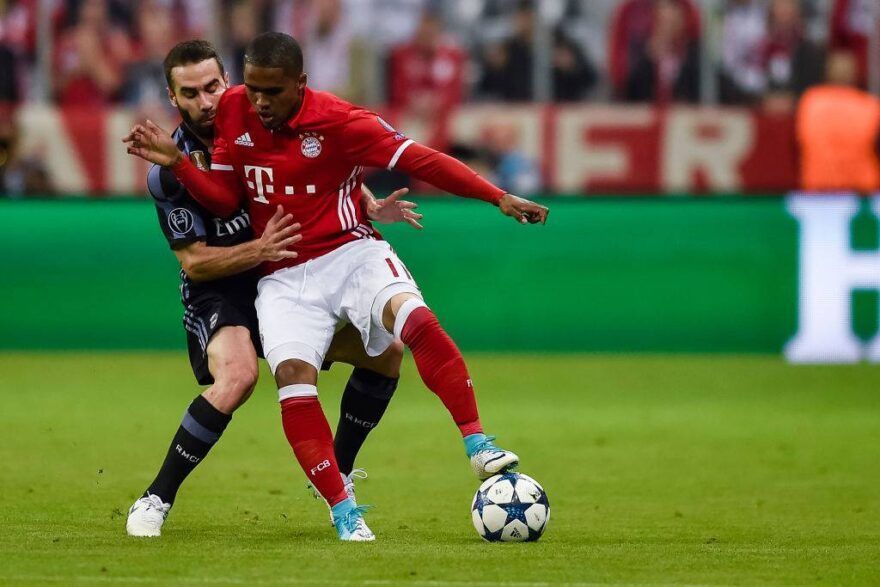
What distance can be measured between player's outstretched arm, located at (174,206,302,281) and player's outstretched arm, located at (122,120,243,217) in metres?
0.19

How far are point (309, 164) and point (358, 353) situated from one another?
3.13 ft

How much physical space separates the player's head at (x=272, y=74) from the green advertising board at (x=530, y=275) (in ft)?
26.2

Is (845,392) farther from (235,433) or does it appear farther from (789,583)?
(789,583)

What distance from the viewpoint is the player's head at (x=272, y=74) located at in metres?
6.23

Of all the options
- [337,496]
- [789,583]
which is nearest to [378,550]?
[337,496]

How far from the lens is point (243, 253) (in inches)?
259

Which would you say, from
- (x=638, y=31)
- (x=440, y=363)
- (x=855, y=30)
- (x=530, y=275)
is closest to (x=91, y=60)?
(x=530, y=275)

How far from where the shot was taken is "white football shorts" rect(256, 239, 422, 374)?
645 cm

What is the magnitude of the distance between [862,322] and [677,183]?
107 inches

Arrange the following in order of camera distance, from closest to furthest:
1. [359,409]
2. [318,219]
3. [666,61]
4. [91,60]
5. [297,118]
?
[297,118] → [318,219] → [359,409] → [666,61] → [91,60]

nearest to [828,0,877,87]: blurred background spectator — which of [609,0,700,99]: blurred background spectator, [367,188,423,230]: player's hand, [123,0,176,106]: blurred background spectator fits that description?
[609,0,700,99]: blurred background spectator

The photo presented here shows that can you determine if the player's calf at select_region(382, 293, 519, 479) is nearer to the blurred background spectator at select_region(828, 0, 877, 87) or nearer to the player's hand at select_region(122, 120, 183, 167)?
the player's hand at select_region(122, 120, 183, 167)

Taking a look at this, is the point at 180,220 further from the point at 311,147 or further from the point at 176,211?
the point at 311,147

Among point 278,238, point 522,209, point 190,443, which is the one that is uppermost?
point 522,209
